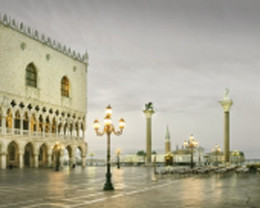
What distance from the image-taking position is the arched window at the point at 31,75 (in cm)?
4139

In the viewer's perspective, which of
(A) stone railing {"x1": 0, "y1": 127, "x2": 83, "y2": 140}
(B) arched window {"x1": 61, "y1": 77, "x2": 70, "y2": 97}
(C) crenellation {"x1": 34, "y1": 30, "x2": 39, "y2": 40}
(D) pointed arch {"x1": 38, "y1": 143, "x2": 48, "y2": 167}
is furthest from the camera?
(B) arched window {"x1": 61, "y1": 77, "x2": 70, "y2": 97}

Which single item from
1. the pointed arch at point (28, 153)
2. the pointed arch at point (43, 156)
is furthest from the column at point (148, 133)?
the pointed arch at point (28, 153)

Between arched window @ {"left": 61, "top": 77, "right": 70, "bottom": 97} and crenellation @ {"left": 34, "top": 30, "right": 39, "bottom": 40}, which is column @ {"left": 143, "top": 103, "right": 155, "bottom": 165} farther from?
crenellation @ {"left": 34, "top": 30, "right": 39, "bottom": 40}

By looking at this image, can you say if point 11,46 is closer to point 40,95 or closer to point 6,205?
point 40,95

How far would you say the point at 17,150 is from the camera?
39688mm

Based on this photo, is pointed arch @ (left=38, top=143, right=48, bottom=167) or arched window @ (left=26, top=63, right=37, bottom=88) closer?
arched window @ (left=26, top=63, right=37, bottom=88)

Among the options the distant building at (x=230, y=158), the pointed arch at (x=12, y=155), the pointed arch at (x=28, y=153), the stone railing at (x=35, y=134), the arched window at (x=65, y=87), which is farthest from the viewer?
the distant building at (x=230, y=158)

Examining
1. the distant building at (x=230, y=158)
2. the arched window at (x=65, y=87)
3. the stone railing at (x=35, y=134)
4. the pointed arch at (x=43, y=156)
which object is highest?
the arched window at (x=65, y=87)

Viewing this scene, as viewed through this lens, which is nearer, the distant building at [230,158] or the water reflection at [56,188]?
the water reflection at [56,188]

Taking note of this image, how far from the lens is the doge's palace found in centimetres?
3778

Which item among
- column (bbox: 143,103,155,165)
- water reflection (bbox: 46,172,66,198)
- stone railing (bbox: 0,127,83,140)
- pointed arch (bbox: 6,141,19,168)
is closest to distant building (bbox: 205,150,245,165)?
column (bbox: 143,103,155,165)

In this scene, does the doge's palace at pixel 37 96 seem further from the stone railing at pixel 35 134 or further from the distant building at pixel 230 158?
the distant building at pixel 230 158

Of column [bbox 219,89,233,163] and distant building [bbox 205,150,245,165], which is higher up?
column [bbox 219,89,233,163]

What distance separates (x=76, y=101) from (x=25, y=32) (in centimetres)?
1201
